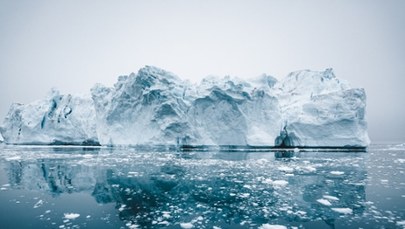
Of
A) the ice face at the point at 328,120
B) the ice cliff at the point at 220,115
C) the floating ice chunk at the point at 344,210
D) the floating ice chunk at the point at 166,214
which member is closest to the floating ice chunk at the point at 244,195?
the floating ice chunk at the point at 344,210

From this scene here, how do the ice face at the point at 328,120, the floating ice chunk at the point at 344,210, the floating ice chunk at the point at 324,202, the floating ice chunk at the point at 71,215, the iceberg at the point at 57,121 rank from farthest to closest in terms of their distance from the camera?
the iceberg at the point at 57,121, the ice face at the point at 328,120, the floating ice chunk at the point at 324,202, the floating ice chunk at the point at 344,210, the floating ice chunk at the point at 71,215

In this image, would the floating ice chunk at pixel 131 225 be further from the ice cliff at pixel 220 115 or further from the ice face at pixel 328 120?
the ice face at pixel 328 120

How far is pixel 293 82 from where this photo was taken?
24469 millimetres

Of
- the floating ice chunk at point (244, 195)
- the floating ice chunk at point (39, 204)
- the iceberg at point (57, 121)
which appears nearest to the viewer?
the floating ice chunk at point (39, 204)

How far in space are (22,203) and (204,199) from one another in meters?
3.39

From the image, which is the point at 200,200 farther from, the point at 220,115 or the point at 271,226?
the point at 220,115

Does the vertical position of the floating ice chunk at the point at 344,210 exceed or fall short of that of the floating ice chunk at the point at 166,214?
it exceeds it

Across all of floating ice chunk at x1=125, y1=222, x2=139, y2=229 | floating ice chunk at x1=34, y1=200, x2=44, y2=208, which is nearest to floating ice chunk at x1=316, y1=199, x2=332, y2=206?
floating ice chunk at x1=125, y1=222, x2=139, y2=229

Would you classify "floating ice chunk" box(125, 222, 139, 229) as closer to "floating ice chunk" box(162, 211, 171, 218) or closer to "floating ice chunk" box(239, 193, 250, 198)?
"floating ice chunk" box(162, 211, 171, 218)

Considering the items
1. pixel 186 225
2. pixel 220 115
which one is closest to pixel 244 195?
pixel 186 225

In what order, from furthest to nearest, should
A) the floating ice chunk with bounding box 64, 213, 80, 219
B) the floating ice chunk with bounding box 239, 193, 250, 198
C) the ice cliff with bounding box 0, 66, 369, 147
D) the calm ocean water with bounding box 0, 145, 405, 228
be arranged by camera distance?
the ice cliff with bounding box 0, 66, 369, 147
the floating ice chunk with bounding box 239, 193, 250, 198
the floating ice chunk with bounding box 64, 213, 80, 219
the calm ocean water with bounding box 0, 145, 405, 228

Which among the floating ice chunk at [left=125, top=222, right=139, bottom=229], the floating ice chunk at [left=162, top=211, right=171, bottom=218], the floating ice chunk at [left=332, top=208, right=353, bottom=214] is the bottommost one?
the floating ice chunk at [left=125, top=222, right=139, bottom=229]

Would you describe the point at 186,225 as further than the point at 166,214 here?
No

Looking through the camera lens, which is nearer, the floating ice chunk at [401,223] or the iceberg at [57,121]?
the floating ice chunk at [401,223]
